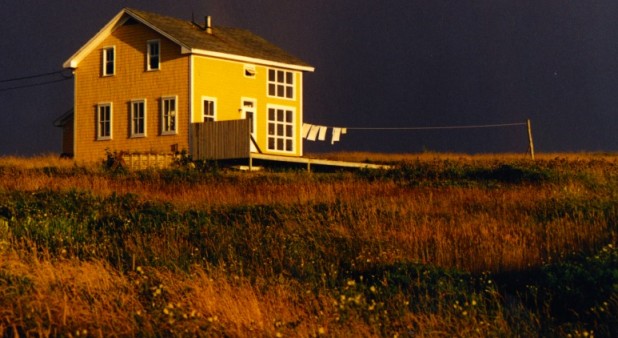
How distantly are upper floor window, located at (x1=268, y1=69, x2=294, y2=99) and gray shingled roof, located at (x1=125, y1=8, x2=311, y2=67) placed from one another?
577 millimetres

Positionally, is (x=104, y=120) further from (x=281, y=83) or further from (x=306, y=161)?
(x=306, y=161)

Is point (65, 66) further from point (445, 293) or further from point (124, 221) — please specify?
point (445, 293)

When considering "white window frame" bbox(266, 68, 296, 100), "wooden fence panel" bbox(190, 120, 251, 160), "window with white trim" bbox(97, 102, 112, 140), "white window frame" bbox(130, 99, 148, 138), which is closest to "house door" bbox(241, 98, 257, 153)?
"white window frame" bbox(266, 68, 296, 100)

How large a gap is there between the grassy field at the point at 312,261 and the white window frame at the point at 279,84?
18.4 meters

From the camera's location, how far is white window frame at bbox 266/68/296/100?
44469 millimetres

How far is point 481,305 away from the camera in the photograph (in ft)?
37.0

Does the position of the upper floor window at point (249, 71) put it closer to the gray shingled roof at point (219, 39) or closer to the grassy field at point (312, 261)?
the gray shingled roof at point (219, 39)

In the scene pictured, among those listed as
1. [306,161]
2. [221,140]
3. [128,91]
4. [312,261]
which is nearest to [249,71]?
[221,140]

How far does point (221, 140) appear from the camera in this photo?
39.8 meters

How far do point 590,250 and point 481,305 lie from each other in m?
4.16

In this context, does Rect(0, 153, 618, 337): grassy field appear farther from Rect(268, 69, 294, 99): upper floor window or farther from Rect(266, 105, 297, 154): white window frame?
Rect(268, 69, 294, 99): upper floor window

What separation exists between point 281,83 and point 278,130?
2323mm

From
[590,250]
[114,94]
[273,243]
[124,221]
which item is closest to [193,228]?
[124,221]

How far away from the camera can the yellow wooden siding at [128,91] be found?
41.3 meters
